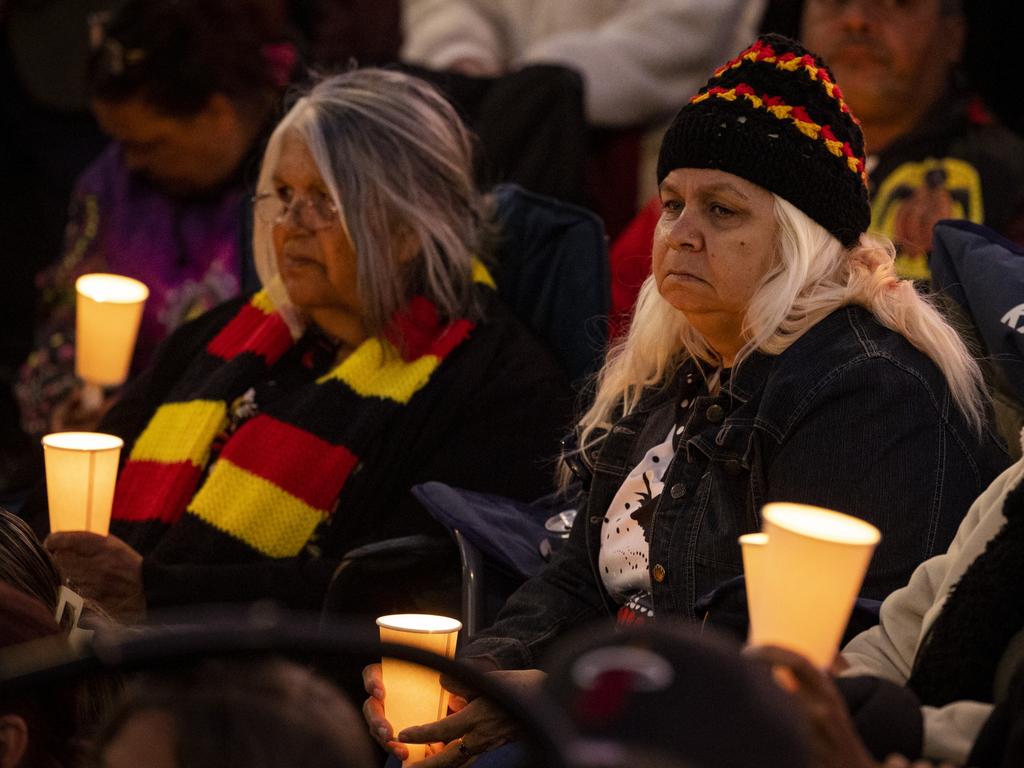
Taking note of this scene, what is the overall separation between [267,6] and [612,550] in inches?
98.2

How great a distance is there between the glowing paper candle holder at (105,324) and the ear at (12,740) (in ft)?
6.20

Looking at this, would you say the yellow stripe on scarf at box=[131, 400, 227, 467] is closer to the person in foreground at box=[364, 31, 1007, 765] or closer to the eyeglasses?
the eyeglasses

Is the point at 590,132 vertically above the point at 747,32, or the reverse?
the point at 747,32

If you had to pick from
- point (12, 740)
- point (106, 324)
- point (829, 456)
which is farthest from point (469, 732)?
point (106, 324)

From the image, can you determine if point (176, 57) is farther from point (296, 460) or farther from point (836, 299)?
point (836, 299)

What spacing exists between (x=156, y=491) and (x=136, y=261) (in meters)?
1.37

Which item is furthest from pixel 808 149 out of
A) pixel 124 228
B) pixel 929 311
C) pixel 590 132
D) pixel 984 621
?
pixel 124 228

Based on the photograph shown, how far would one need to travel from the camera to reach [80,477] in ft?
7.34

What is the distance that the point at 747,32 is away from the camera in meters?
4.18

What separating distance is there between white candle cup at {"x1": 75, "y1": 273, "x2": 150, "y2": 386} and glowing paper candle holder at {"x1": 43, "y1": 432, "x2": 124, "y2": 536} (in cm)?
76

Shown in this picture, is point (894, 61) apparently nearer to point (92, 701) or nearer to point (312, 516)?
point (312, 516)

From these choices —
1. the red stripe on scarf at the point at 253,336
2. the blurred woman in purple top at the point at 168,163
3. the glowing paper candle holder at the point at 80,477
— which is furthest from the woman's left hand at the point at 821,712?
the blurred woman in purple top at the point at 168,163

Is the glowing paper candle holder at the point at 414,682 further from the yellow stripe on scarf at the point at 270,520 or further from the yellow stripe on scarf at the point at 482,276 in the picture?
the yellow stripe on scarf at the point at 482,276

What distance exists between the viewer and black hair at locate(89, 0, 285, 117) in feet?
12.4
